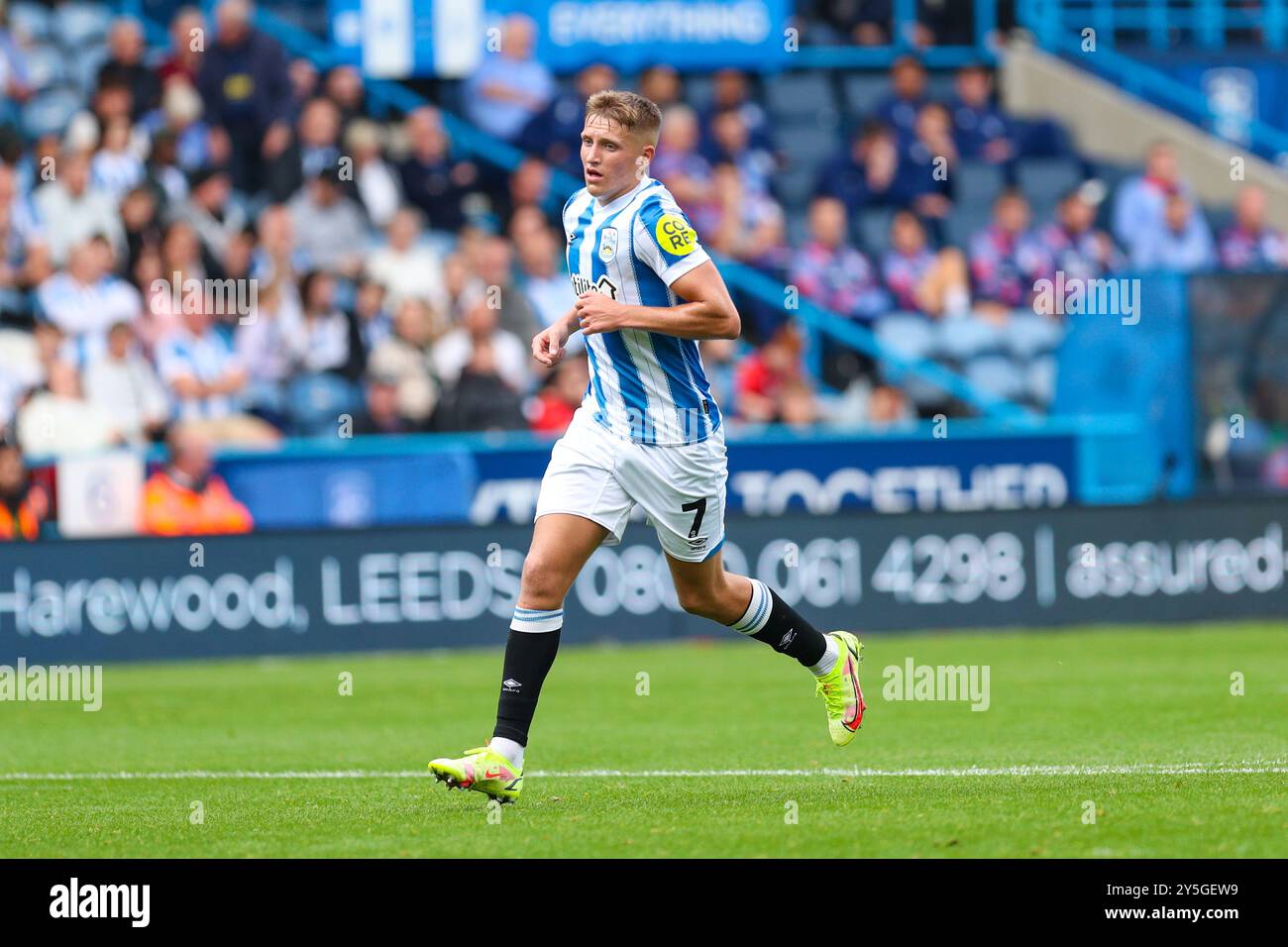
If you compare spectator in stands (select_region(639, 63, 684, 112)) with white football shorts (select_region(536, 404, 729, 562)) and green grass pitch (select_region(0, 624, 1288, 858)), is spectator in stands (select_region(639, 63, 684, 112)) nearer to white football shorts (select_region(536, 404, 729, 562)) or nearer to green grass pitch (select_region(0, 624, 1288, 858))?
green grass pitch (select_region(0, 624, 1288, 858))

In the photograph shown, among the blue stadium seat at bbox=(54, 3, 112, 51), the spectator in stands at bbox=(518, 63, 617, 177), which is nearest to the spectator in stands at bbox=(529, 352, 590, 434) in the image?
the spectator in stands at bbox=(518, 63, 617, 177)

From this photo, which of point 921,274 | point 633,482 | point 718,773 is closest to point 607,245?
point 633,482

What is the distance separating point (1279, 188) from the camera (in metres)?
22.1

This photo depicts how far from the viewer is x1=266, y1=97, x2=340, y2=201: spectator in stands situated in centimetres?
1866

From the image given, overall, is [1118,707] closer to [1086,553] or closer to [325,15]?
[1086,553]

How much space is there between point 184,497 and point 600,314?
28.6 feet

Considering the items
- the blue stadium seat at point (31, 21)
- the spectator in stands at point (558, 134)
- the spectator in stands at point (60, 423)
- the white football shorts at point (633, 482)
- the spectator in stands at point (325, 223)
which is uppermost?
the blue stadium seat at point (31, 21)

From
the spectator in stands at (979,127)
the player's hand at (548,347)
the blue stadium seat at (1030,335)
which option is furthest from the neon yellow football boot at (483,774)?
the spectator in stands at (979,127)

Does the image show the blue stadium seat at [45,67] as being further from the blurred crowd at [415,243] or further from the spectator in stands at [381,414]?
the spectator in stands at [381,414]

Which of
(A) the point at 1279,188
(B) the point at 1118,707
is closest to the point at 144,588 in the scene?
(B) the point at 1118,707

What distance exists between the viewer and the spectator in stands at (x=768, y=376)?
57.0 ft

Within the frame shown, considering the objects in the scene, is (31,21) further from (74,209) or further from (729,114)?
(729,114)

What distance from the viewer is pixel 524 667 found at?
7.57m

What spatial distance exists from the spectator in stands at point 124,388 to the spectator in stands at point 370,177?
3003 mm
